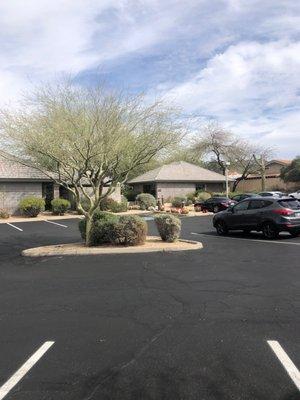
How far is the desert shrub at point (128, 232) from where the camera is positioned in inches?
625

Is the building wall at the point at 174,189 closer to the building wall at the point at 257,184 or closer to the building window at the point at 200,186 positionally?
the building window at the point at 200,186

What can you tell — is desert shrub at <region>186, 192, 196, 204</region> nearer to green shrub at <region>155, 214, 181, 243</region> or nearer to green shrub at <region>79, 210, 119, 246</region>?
green shrub at <region>155, 214, 181, 243</region>

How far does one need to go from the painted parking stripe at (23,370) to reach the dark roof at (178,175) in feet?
139

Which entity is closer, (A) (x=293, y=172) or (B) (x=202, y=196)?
(B) (x=202, y=196)

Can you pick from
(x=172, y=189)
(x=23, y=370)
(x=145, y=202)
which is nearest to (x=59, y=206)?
(x=145, y=202)

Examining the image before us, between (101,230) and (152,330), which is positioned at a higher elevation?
(101,230)

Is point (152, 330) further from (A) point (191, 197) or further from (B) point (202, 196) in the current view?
(A) point (191, 197)

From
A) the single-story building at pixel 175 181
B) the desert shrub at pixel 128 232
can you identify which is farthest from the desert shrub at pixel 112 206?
the desert shrub at pixel 128 232

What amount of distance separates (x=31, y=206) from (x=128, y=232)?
67.4ft

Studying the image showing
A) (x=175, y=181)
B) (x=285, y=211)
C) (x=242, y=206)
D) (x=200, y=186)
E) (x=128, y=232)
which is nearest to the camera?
(x=128, y=232)

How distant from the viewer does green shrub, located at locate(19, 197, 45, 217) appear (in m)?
35.0

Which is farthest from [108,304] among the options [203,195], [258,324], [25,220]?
[203,195]

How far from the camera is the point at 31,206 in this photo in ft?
115

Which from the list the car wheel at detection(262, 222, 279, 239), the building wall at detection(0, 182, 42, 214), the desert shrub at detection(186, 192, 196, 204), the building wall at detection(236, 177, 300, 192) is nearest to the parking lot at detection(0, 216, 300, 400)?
the car wheel at detection(262, 222, 279, 239)
